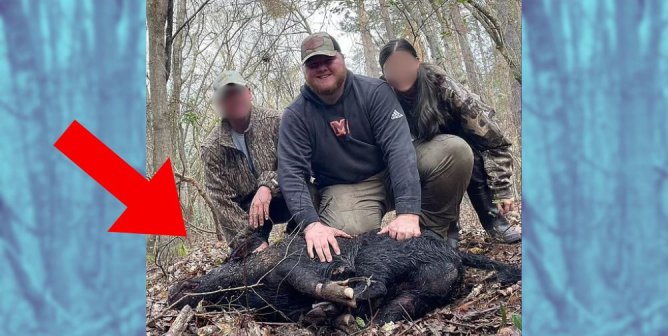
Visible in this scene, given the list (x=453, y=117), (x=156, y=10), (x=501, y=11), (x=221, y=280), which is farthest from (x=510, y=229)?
(x=501, y=11)

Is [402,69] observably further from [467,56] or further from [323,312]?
[467,56]

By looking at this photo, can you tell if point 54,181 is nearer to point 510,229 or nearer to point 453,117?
point 453,117

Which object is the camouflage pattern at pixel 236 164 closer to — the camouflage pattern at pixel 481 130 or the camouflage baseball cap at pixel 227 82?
the camouflage baseball cap at pixel 227 82

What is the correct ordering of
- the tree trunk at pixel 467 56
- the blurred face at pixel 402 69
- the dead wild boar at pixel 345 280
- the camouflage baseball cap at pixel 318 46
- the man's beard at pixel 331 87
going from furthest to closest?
the tree trunk at pixel 467 56
the blurred face at pixel 402 69
the man's beard at pixel 331 87
the camouflage baseball cap at pixel 318 46
the dead wild boar at pixel 345 280

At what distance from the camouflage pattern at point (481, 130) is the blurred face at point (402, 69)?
12 centimetres

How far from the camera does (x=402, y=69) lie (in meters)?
3.52

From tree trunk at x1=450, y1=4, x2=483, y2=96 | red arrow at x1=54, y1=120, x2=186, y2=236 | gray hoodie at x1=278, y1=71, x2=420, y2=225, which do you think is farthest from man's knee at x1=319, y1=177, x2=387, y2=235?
tree trunk at x1=450, y1=4, x2=483, y2=96

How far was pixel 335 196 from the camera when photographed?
3689mm

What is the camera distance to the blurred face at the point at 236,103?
3.80m

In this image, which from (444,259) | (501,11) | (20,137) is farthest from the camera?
(501,11)

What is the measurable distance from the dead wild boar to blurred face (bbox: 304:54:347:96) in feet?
2.83

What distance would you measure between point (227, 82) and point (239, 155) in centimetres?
47

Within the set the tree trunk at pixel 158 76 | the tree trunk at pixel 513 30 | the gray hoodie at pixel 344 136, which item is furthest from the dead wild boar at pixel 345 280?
the tree trunk at pixel 513 30

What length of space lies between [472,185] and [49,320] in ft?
10.3
